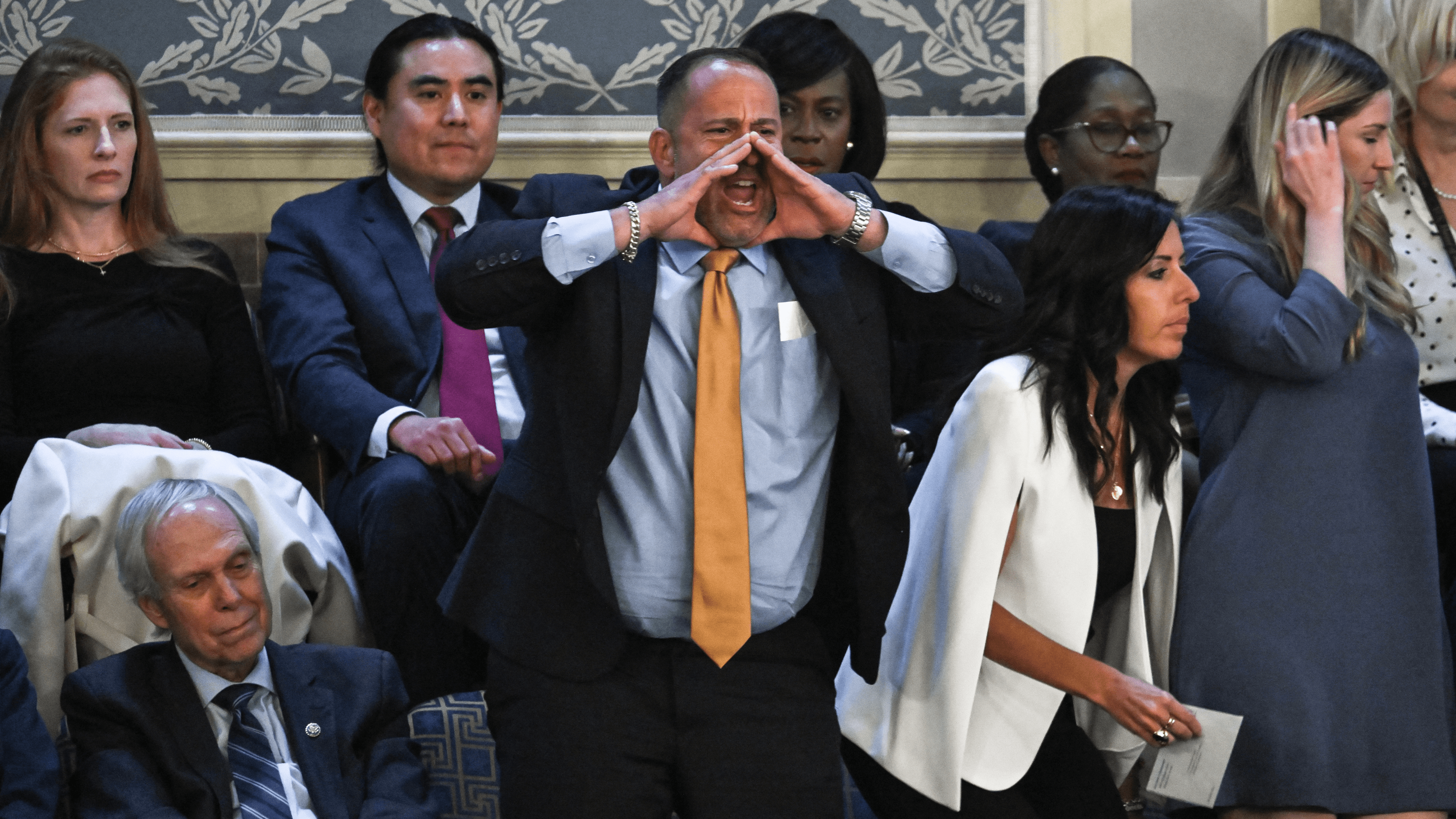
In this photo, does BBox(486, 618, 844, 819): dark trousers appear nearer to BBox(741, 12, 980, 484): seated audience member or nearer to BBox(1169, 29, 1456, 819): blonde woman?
BBox(1169, 29, 1456, 819): blonde woman

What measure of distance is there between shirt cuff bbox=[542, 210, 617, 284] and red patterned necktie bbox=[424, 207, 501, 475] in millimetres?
886

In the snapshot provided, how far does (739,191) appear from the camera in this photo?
2.06 meters

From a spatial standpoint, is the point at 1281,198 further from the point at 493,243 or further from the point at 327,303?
the point at 327,303

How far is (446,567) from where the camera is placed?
2.62 m

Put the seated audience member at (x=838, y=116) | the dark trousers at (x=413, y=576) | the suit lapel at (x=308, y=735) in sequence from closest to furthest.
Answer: the suit lapel at (x=308, y=735) < the dark trousers at (x=413, y=576) < the seated audience member at (x=838, y=116)

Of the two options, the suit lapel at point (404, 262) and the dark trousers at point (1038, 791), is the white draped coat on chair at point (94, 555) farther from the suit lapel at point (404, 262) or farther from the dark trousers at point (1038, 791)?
the dark trousers at point (1038, 791)

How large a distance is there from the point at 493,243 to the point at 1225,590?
1.26 meters

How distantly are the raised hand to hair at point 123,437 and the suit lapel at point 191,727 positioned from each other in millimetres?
534

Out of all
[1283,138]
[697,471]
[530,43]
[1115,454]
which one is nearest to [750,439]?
[697,471]

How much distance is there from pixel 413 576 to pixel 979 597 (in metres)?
0.91

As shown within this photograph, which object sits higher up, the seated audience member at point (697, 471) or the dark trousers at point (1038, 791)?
the seated audience member at point (697, 471)

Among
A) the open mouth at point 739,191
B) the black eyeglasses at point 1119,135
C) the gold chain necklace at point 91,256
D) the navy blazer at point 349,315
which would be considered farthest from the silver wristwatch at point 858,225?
the gold chain necklace at point 91,256

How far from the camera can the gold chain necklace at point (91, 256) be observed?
9.97 feet

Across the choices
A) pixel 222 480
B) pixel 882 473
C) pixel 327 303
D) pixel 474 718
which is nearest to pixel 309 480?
pixel 327 303
